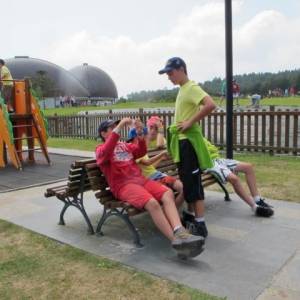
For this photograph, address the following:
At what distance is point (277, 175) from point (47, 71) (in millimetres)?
100188

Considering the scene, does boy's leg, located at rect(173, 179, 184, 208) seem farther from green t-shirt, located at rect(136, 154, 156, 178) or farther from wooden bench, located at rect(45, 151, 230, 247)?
wooden bench, located at rect(45, 151, 230, 247)

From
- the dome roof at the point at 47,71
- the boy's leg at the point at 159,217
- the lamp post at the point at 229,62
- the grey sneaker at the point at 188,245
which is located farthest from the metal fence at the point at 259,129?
the dome roof at the point at 47,71

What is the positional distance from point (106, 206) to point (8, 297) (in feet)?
4.21

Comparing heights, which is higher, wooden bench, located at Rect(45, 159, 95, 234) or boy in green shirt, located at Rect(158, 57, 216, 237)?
boy in green shirt, located at Rect(158, 57, 216, 237)

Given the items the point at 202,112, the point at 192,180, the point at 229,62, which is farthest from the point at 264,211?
the point at 229,62

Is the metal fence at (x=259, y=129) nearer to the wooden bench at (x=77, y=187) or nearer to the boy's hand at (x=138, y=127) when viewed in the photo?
the boy's hand at (x=138, y=127)

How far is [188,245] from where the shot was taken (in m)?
3.54

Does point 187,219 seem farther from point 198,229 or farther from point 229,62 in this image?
point 229,62

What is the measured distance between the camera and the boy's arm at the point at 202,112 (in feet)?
12.7

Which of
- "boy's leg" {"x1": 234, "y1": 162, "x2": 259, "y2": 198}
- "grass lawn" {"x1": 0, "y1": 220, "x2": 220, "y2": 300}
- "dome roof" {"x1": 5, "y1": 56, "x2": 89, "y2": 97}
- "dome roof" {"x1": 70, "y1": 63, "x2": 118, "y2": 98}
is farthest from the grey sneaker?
"dome roof" {"x1": 70, "y1": 63, "x2": 118, "y2": 98}

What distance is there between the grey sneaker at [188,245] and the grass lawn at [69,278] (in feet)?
1.13

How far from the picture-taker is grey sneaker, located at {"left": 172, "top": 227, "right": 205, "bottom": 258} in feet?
11.6

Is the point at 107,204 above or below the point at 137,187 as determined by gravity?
below

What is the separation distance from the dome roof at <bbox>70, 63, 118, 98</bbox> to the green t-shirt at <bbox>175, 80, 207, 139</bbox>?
113311mm
